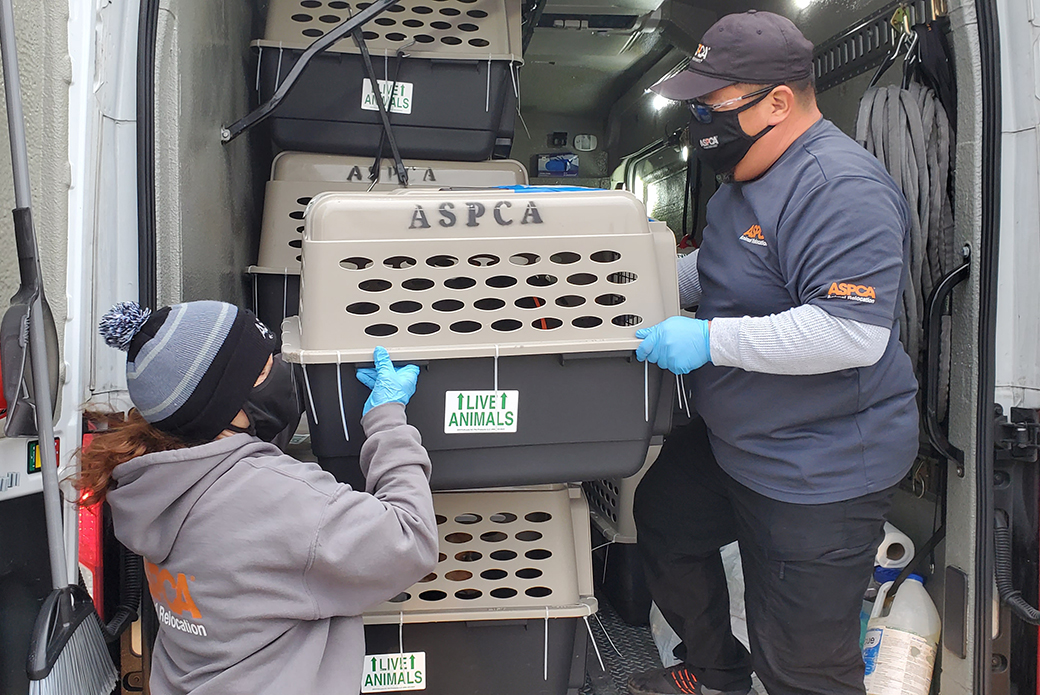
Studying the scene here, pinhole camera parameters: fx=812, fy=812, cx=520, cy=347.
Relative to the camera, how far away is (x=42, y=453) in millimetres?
1181

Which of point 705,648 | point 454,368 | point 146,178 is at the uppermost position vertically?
point 146,178

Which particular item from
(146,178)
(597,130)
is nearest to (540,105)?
(597,130)

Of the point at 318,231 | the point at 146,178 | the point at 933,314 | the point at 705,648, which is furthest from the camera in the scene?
the point at 705,648

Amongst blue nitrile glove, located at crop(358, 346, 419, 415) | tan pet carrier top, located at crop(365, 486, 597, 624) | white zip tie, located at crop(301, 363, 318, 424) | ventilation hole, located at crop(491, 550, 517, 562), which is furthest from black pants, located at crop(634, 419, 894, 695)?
white zip tie, located at crop(301, 363, 318, 424)

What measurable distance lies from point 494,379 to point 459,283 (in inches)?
7.6

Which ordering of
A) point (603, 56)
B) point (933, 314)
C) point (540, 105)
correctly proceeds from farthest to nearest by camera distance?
point (540, 105) < point (603, 56) < point (933, 314)

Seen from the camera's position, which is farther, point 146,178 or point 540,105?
point 540,105

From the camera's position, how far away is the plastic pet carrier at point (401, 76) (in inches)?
95.3

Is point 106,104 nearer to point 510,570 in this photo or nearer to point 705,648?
point 510,570

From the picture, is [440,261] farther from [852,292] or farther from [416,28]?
[416,28]

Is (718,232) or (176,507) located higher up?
(718,232)

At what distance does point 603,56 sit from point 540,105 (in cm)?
70

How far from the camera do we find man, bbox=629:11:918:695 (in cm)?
155

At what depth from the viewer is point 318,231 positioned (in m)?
1.48
